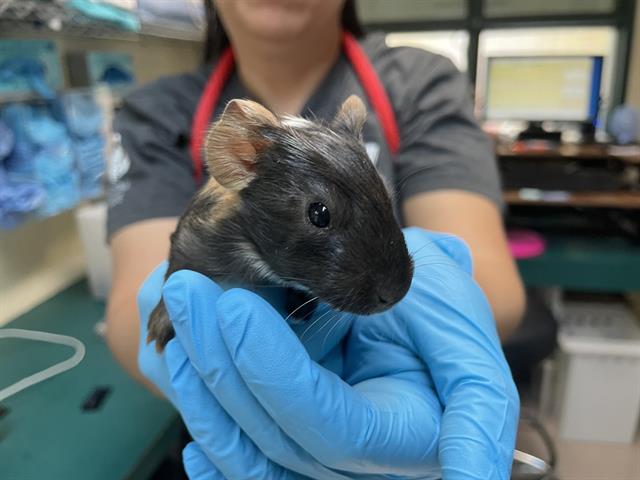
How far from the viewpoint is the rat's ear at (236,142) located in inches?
21.2

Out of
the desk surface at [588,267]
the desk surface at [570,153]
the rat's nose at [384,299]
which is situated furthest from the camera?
the desk surface at [570,153]

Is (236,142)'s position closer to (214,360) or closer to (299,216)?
(299,216)

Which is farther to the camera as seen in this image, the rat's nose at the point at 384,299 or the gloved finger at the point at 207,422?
the gloved finger at the point at 207,422

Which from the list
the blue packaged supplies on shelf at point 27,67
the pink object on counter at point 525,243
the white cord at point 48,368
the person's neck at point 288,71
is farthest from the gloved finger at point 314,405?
the pink object on counter at point 525,243

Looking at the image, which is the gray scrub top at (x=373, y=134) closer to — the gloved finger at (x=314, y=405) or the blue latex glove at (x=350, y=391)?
the blue latex glove at (x=350, y=391)

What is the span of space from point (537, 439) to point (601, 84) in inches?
75.2

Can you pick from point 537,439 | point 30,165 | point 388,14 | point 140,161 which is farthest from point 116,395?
point 388,14

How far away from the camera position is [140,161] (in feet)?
3.41

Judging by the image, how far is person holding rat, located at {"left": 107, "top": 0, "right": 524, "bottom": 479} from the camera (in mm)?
564

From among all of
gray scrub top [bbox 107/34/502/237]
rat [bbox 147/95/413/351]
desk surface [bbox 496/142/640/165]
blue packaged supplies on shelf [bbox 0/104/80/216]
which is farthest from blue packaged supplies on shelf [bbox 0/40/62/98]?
desk surface [bbox 496/142/640/165]

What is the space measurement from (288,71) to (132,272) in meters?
0.50

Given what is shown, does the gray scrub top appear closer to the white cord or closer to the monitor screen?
the white cord

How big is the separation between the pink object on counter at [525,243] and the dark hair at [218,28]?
95 cm

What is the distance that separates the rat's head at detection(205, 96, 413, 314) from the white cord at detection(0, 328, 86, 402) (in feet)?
2.57
